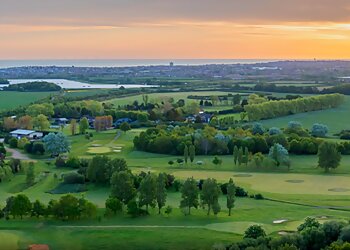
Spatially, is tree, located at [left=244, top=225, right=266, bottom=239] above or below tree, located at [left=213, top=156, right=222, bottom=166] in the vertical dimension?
above

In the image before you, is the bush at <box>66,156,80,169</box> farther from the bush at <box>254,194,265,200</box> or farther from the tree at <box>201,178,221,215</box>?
the tree at <box>201,178,221,215</box>

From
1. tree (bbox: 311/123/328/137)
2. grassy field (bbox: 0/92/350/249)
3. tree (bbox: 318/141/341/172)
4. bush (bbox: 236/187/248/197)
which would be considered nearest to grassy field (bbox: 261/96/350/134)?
tree (bbox: 311/123/328/137)

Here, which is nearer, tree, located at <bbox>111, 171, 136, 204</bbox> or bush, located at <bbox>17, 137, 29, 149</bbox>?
tree, located at <bbox>111, 171, 136, 204</bbox>

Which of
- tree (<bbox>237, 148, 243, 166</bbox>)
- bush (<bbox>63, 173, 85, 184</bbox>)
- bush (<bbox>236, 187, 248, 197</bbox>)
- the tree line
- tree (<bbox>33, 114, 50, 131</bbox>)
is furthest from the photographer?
the tree line

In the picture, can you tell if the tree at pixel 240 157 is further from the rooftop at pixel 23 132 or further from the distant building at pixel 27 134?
the rooftop at pixel 23 132

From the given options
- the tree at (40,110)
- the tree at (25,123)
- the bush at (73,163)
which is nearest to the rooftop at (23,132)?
the tree at (25,123)

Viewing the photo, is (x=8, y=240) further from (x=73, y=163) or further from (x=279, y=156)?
(x=279, y=156)

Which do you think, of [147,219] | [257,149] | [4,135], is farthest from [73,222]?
[4,135]
